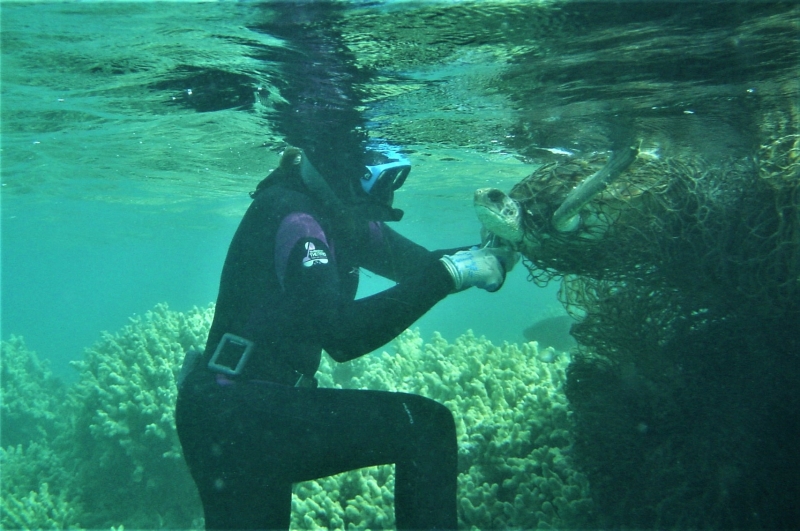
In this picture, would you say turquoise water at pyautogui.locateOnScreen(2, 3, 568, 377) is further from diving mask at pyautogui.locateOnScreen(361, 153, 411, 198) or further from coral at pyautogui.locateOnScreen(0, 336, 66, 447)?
coral at pyautogui.locateOnScreen(0, 336, 66, 447)

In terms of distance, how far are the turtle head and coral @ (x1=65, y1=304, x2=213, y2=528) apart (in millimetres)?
6376

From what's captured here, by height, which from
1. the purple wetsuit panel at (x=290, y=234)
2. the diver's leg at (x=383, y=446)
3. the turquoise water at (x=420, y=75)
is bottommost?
the diver's leg at (x=383, y=446)

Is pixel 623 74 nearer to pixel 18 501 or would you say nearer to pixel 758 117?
pixel 758 117

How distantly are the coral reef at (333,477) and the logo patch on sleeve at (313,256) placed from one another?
2.94 m

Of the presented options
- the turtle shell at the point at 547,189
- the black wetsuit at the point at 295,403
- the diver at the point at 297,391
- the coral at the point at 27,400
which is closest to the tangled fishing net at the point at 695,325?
the turtle shell at the point at 547,189

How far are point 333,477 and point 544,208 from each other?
4171mm

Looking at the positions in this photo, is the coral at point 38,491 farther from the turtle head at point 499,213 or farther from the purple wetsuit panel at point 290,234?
the turtle head at point 499,213

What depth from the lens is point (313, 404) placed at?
3.29m

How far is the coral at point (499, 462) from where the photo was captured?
183 inches

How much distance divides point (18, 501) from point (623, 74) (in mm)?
11138

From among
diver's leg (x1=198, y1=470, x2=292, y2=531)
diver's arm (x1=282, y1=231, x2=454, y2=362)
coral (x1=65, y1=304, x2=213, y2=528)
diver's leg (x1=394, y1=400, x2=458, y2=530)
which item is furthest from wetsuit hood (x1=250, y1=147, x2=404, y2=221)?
coral (x1=65, y1=304, x2=213, y2=528)

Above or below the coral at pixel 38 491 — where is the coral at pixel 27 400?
above

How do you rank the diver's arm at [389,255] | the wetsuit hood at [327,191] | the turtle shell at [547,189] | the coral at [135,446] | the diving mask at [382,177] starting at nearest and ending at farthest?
1. the turtle shell at [547,189]
2. the wetsuit hood at [327,191]
3. the diving mask at [382,177]
4. the diver's arm at [389,255]
5. the coral at [135,446]

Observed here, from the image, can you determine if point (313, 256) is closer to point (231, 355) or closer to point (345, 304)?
point (345, 304)
